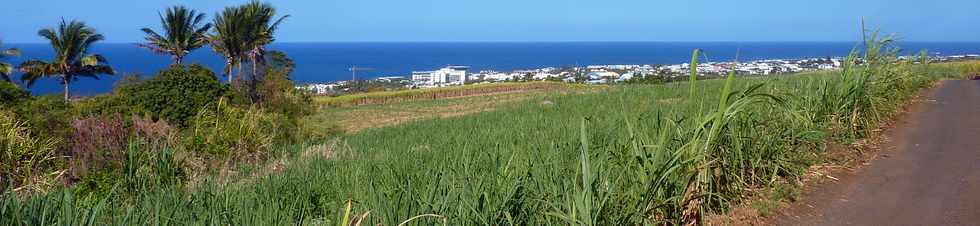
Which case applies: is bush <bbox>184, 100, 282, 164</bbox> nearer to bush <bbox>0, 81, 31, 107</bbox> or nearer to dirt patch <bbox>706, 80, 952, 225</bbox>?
bush <bbox>0, 81, 31, 107</bbox>

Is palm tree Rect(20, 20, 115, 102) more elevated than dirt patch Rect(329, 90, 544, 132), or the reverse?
palm tree Rect(20, 20, 115, 102)

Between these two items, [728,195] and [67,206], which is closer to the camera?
[67,206]

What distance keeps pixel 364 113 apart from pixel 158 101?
24.8 metres

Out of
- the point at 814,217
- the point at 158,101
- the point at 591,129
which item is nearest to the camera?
A: the point at 814,217

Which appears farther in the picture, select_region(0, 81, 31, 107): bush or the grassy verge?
the grassy verge

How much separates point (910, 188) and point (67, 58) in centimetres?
4520

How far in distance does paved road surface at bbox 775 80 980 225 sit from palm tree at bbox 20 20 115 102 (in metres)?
42.1

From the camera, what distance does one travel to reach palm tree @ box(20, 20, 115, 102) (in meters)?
42.3

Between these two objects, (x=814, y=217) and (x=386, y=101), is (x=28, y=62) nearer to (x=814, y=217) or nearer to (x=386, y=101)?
(x=386, y=101)

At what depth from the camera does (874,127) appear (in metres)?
9.49

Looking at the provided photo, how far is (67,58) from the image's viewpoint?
43.1 m

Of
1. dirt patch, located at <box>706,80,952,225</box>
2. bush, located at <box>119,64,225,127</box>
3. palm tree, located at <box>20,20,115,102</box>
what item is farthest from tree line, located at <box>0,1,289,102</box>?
dirt patch, located at <box>706,80,952,225</box>

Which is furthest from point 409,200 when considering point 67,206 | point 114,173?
point 114,173

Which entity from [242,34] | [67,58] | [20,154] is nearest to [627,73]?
[242,34]
